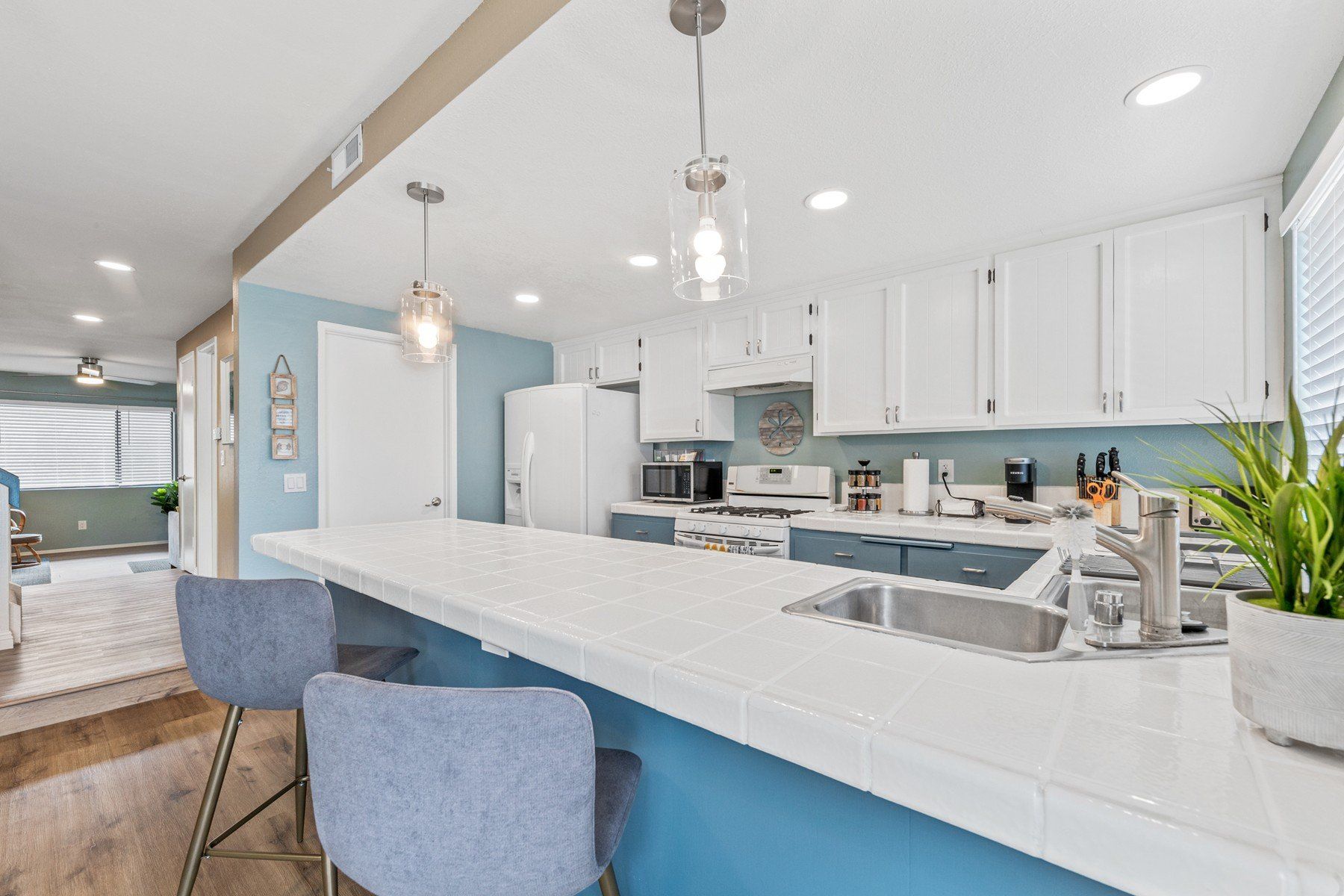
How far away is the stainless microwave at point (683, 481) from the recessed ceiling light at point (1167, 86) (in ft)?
8.97

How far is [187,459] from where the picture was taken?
18.3 feet

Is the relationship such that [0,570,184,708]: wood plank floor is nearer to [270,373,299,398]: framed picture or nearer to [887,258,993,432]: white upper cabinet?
[270,373,299,398]: framed picture

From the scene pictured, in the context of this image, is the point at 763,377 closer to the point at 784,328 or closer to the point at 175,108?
the point at 784,328

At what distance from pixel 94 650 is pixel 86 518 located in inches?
217

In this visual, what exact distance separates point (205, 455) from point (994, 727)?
242 inches

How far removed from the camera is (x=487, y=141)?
1.81 meters

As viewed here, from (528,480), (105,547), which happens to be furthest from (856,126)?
(105,547)

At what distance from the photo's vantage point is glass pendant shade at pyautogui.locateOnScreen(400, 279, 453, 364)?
7.69ft

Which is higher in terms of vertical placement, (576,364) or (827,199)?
(827,199)

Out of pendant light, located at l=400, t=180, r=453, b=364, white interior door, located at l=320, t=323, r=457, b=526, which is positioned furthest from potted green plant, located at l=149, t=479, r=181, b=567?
pendant light, located at l=400, t=180, r=453, b=364

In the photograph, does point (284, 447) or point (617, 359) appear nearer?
point (284, 447)

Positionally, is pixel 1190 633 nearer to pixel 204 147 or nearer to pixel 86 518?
pixel 204 147

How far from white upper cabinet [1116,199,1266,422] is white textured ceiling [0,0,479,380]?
2636mm

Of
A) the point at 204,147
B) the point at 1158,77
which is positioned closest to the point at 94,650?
the point at 204,147
